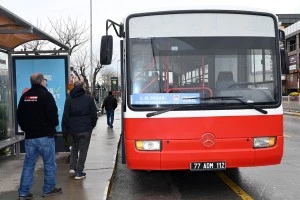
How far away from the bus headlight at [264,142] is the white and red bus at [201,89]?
1 centimetres

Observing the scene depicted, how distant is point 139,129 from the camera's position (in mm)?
6133

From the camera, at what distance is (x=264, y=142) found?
629 cm

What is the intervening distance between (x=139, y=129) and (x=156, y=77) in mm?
800

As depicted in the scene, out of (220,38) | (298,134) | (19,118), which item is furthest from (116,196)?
(298,134)

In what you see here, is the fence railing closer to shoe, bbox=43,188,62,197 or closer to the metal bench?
the metal bench

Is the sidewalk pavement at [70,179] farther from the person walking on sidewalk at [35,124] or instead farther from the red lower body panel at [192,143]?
the red lower body panel at [192,143]

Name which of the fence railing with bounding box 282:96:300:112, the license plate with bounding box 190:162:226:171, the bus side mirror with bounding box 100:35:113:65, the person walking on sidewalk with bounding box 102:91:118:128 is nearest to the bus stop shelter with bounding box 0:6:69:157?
the bus side mirror with bounding box 100:35:113:65

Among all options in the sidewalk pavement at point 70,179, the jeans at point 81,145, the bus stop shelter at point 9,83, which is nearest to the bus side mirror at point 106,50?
the jeans at point 81,145

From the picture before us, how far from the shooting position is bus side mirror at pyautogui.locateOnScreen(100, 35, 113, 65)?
6.61 meters

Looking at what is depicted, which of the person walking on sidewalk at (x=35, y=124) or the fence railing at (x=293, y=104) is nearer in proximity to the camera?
the person walking on sidewalk at (x=35, y=124)

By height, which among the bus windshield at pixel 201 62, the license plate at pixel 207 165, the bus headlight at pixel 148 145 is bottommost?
the license plate at pixel 207 165

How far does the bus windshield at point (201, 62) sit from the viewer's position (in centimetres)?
624

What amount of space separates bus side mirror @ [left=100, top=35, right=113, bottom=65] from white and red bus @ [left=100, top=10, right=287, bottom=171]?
0.02 m

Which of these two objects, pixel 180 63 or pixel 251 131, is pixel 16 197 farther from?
pixel 251 131
